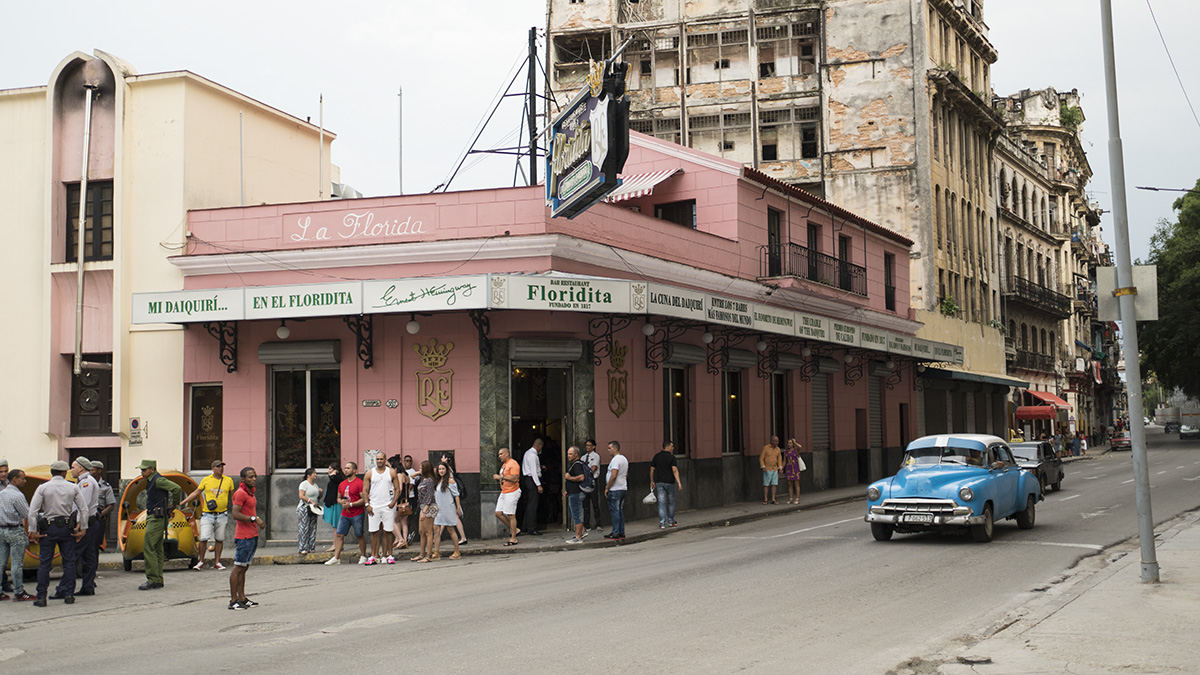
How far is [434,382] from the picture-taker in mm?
19828

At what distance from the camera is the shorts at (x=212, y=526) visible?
55.7ft

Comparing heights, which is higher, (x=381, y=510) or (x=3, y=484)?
(x=3, y=484)

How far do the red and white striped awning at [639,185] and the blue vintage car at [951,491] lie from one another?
10813 millimetres

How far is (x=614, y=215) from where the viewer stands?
21.7 meters

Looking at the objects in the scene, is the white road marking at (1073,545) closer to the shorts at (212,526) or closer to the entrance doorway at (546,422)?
the entrance doorway at (546,422)

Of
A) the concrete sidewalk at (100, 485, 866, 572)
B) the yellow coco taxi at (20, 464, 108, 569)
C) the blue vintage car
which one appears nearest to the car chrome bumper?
the blue vintage car

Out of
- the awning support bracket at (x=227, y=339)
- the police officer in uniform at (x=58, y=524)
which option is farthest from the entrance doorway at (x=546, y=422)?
the police officer in uniform at (x=58, y=524)

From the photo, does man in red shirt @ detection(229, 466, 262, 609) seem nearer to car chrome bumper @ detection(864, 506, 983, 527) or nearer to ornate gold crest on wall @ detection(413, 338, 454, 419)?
ornate gold crest on wall @ detection(413, 338, 454, 419)

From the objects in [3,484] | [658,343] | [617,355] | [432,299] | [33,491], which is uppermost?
[432,299]

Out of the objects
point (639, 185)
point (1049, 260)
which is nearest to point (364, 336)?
point (639, 185)

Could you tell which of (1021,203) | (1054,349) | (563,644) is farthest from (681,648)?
(1054,349)

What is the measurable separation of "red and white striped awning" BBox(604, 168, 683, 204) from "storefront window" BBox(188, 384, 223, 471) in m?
10.1

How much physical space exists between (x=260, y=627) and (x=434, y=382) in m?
9.27

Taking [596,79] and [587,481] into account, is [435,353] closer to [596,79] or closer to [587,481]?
[587,481]
